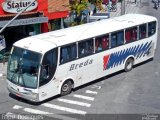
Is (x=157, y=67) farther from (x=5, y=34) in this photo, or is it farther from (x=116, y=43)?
(x=5, y=34)

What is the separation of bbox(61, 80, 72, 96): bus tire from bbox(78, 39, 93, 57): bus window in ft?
5.38

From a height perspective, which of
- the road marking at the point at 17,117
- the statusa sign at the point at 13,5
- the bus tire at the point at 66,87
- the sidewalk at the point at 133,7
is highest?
the statusa sign at the point at 13,5

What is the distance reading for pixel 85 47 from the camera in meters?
22.0

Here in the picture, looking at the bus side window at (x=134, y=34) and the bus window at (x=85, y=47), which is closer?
the bus window at (x=85, y=47)

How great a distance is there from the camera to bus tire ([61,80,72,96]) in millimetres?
21016

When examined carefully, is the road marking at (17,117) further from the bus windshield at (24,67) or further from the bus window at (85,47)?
the bus window at (85,47)

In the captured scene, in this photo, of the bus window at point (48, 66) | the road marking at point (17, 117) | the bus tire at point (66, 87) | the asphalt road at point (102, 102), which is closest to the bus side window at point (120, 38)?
the asphalt road at point (102, 102)

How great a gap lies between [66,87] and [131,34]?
243 inches

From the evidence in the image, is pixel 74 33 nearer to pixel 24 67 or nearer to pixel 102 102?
pixel 24 67

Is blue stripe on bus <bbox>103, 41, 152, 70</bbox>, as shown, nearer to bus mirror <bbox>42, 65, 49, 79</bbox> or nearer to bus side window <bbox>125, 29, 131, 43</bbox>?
bus side window <bbox>125, 29, 131, 43</bbox>

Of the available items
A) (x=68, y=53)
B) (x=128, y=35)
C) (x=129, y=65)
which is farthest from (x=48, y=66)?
(x=129, y=65)

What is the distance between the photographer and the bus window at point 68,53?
808 inches

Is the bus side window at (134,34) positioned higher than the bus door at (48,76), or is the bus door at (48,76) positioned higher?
the bus side window at (134,34)

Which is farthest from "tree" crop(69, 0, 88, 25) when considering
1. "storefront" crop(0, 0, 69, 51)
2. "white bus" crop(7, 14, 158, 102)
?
"white bus" crop(7, 14, 158, 102)
